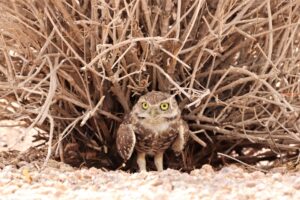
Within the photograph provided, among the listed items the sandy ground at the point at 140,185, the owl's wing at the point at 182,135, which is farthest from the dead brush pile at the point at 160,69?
the sandy ground at the point at 140,185

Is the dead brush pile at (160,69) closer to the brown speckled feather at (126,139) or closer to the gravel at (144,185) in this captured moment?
the brown speckled feather at (126,139)

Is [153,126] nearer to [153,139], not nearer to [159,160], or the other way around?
[153,139]

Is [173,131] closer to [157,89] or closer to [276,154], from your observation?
[157,89]

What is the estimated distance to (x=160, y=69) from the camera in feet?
11.4

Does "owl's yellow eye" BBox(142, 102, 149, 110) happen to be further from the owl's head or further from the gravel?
the gravel

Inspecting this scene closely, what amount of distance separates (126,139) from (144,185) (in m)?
0.74

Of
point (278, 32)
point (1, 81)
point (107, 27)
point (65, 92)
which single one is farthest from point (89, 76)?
point (278, 32)

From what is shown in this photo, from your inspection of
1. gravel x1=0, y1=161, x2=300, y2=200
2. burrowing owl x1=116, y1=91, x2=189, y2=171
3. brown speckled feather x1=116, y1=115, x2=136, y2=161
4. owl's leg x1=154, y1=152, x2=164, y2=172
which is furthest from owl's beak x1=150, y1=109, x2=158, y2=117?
gravel x1=0, y1=161, x2=300, y2=200

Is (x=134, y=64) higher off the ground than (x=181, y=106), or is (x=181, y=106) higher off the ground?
(x=134, y=64)

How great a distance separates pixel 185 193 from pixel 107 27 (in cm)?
81

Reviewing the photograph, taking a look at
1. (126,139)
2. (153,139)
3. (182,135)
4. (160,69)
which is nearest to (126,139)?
(126,139)


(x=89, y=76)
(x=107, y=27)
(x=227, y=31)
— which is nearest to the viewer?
(x=107, y=27)

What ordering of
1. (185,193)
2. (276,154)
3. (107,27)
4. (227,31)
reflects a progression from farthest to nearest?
(276,154), (227,31), (107,27), (185,193)

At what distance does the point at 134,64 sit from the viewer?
3.63m
